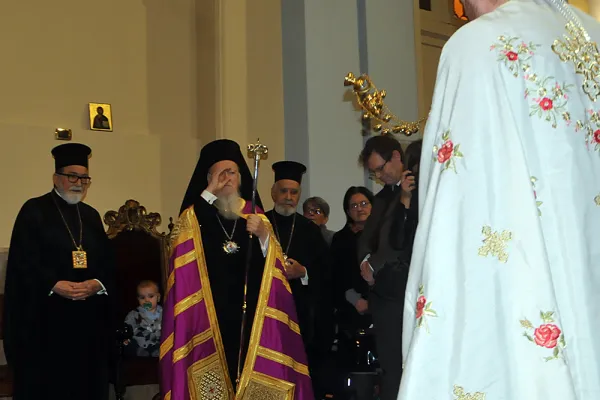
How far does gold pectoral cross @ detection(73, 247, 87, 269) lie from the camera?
6.18 meters

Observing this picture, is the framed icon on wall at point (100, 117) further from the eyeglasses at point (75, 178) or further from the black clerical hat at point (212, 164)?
the black clerical hat at point (212, 164)

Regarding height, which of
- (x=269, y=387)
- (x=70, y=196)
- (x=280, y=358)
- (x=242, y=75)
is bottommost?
(x=269, y=387)

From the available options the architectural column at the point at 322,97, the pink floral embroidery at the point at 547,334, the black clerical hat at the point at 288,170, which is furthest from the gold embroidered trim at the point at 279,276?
the pink floral embroidery at the point at 547,334

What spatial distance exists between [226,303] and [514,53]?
373 centimetres

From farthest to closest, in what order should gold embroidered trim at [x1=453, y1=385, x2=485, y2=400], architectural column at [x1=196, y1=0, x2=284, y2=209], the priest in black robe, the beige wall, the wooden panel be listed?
the wooden panel
architectural column at [x1=196, y1=0, x2=284, y2=209]
the beige wall
the priest in black robe
gold embroidered trim at [x1=453, y1=385, x2=485, y2=400]

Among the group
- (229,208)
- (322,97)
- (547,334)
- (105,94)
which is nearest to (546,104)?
(547,334)

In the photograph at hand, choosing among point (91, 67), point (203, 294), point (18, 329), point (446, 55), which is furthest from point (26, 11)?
point (446, 55)

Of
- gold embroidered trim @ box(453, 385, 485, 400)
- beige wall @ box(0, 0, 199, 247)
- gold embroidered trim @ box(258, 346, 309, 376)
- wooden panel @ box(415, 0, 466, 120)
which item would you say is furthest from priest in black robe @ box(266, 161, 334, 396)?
wooden panel @ box(415, 0, 466, 120)

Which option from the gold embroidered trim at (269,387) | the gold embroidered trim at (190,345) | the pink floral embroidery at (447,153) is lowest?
the gold embroidered trim at (269,387)

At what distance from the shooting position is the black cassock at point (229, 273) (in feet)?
17.1

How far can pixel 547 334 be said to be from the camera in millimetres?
1575

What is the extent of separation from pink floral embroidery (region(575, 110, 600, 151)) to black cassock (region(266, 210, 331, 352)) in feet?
14.8

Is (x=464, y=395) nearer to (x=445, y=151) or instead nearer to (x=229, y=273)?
(x=445, y=151)

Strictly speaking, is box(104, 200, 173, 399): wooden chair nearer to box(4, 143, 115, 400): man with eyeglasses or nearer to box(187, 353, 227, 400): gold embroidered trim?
box(4, 143, 115, 400): man with eyeglasses
